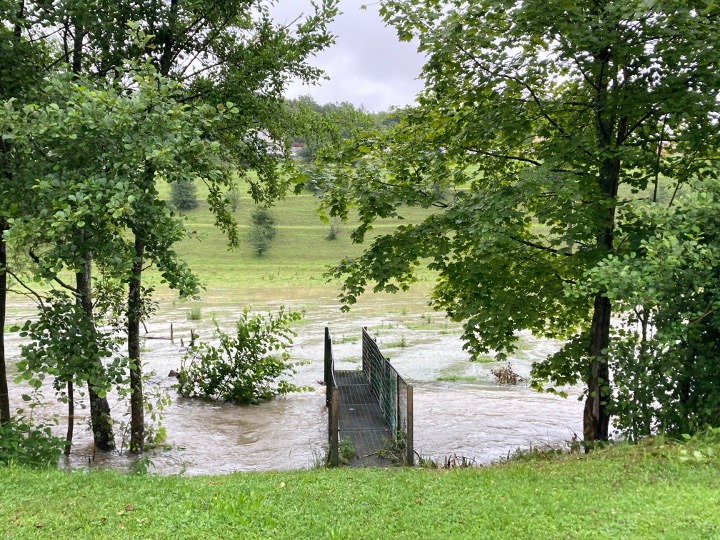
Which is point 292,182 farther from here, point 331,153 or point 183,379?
point 183,379

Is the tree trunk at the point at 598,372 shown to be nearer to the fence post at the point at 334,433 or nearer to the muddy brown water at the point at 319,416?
the muddy brown water at the point at 319,416

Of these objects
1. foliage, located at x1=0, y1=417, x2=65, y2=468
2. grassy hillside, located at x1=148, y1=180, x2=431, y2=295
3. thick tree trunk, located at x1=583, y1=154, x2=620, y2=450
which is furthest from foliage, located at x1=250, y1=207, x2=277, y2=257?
foliage, located at x1=0, y1=417, x2=65, y2=468

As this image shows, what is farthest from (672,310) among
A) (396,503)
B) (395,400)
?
(395,400)

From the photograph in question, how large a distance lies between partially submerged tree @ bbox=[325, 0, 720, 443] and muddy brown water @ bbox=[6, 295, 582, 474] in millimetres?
2722

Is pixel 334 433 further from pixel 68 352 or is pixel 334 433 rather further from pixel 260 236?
pixel 260 236

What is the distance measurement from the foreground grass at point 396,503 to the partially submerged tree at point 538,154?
184 centimetres

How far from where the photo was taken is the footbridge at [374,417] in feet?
24.9

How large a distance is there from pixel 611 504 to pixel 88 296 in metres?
7.43

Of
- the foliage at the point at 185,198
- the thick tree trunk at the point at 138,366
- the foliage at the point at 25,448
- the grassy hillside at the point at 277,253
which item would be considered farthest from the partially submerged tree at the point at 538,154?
the foliage at the point at 185,198

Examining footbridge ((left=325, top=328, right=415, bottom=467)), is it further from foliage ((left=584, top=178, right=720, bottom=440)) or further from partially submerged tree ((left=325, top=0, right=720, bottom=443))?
foliage ((left=584, top=178, right=720, bottom=440))

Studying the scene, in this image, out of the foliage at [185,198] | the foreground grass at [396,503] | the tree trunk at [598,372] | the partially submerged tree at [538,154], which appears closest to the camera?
the foreground grass at [396,503]

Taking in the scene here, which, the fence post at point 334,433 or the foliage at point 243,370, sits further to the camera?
the foliage at point 243,370

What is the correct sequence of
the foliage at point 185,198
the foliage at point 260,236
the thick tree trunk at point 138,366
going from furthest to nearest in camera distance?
1. the foliage at point 185,198
2. the foliage at point 260,236
3. the thick tree trunk at point 138,366

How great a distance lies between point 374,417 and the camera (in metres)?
10.0
